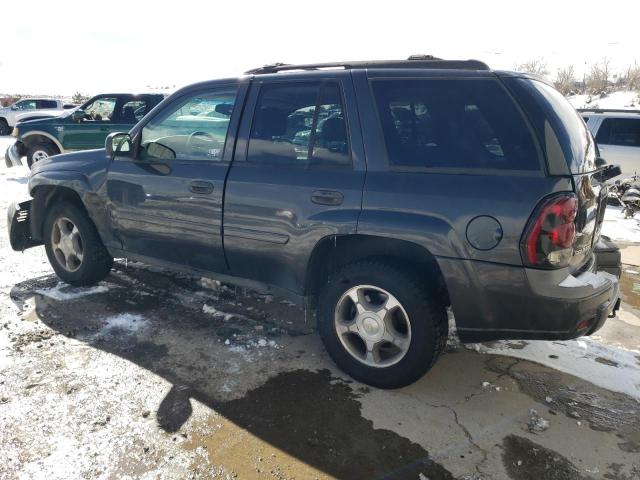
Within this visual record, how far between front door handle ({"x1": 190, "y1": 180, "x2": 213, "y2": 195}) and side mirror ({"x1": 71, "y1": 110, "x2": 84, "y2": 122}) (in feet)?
27.5

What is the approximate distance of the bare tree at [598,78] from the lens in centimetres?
2769

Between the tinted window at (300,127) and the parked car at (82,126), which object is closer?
the tinted window at (300,127)

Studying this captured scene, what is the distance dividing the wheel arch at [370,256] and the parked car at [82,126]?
8060 mm

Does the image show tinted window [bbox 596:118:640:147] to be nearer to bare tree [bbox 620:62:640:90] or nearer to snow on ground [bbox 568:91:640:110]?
snow on ground [bbox 568:91:640:110]

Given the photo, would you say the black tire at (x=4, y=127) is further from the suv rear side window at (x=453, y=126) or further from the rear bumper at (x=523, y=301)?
the rear bumper at (x=523, y=301)

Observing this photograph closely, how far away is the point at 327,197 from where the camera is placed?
3035 mm

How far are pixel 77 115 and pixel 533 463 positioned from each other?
1088 centimetres

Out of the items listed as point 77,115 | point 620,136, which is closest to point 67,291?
point 77,115

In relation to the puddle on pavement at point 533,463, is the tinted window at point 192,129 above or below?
above

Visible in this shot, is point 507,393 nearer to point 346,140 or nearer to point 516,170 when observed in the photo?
point 516,170

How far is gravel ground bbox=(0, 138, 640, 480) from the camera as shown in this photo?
250cm

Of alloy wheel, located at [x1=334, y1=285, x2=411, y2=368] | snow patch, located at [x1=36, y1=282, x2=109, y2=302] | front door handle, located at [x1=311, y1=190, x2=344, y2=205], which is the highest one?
front door handle, located at [x1=311, y1=190, x2=344, y2=205]

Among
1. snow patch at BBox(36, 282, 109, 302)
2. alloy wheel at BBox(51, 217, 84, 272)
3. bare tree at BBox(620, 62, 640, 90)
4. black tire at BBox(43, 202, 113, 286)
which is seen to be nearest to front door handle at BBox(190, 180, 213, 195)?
black tire at BBox(43, 202, 113, 286)

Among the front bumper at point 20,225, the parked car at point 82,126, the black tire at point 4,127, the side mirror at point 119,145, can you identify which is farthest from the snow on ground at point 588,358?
the black tire at point 4,127
